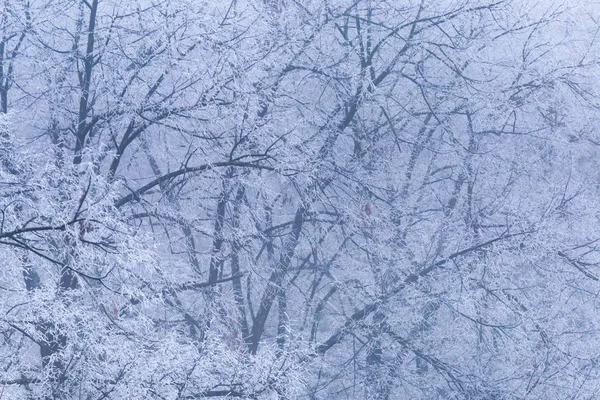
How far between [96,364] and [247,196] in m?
3.61

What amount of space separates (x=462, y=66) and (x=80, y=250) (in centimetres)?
601

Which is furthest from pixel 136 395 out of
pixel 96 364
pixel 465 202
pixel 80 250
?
pixel 465 202

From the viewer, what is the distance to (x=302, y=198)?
984cm

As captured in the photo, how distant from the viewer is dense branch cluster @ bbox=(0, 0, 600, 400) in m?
7.35

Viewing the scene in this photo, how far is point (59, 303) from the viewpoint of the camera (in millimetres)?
6863

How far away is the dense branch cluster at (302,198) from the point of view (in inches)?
289

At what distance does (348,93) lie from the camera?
406 inches

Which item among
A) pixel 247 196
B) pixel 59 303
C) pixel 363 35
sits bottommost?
pixel 59 303

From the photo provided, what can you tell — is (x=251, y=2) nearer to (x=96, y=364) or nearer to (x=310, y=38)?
(x=310, y=38)

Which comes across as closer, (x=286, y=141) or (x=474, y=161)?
(x=286, y=141)

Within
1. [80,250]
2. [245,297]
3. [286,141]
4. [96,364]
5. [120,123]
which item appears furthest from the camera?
[245,297]

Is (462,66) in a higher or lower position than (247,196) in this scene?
higher

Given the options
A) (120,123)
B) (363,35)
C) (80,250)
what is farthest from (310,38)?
(80,250)

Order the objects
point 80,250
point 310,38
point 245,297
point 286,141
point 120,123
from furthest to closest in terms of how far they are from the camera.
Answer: point 245,297 < point 310,38 < point 286,141 < point 120,123 < point 80,250
